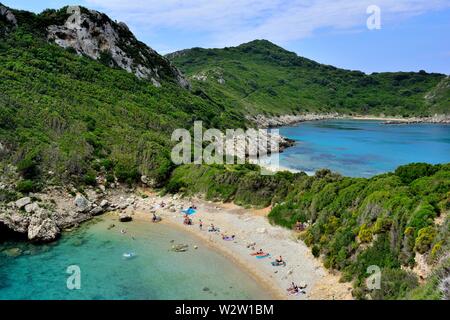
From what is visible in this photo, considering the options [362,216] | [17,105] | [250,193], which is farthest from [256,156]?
[362,216]

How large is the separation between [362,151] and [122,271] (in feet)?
300

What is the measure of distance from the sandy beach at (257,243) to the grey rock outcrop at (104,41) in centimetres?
5730

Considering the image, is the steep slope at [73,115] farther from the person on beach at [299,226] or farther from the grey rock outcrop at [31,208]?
the person on beach at [299,226]

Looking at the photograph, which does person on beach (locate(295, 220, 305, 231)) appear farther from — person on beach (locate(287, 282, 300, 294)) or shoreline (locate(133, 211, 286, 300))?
person on beach (locate(287, 282, 300, 294))

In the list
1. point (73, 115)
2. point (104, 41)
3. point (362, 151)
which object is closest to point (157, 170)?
point (73, 115)

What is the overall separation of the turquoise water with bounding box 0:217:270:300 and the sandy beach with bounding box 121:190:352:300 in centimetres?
130

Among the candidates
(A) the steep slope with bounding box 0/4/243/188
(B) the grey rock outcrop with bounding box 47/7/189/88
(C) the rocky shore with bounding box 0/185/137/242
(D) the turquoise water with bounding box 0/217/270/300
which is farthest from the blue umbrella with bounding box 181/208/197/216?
(B) the grey rock outcrop with bounding box 47/7/189/88

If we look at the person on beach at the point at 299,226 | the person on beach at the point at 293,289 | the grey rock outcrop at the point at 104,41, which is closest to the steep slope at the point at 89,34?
the grey rock outcrop at the point at 104,41

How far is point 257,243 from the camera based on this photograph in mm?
38281

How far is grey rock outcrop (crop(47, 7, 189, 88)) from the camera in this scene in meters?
97.5

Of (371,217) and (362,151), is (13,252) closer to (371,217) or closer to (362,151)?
(371,217)

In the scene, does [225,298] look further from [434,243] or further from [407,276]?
[434,243]

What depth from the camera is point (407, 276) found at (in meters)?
25.3
